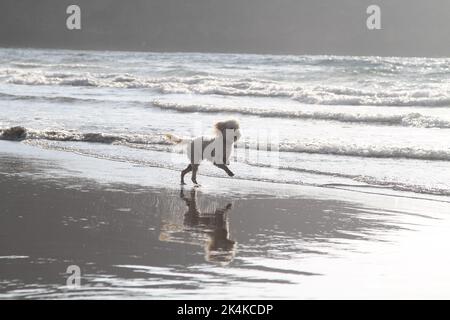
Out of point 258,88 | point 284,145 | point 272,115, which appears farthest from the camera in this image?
point 258,88

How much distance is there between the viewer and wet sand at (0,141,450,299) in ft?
18.6

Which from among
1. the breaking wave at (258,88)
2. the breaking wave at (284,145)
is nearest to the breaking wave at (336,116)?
→ the breaking wave at (258,88)

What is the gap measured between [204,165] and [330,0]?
64.5 metres

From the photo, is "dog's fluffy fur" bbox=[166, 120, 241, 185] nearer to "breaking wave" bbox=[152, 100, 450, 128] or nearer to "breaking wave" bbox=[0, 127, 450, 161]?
"breaking wave" bbox=[0, 127, 450, 161]

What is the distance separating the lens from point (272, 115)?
18.5 m

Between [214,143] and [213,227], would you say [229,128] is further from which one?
[213,227]

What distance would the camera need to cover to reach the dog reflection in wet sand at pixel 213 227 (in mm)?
6594

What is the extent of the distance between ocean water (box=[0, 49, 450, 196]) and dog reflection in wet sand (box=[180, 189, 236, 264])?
6.60 feet

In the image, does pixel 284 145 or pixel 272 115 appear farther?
pixel 272 115

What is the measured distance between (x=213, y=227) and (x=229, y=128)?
2.32m

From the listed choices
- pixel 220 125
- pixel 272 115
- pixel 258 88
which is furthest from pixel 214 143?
pixel 258 88

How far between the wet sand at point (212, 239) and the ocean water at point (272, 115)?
1362mm

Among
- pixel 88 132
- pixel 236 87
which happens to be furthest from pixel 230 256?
pixel 236 87

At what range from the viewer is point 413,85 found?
85.4ft
